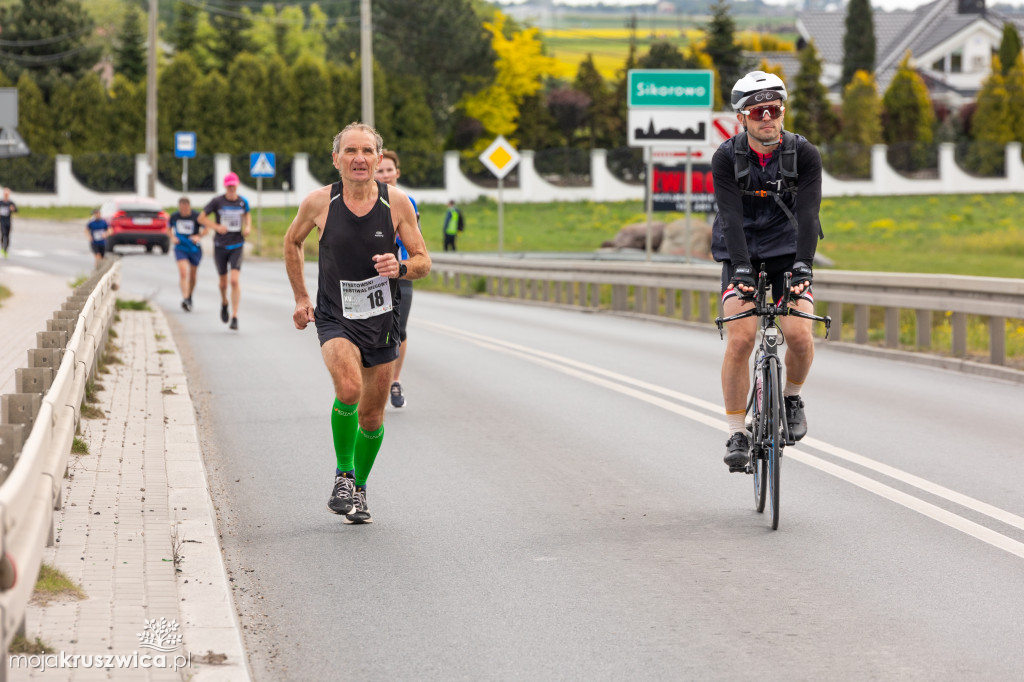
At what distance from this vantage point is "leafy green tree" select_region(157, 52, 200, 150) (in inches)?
2596

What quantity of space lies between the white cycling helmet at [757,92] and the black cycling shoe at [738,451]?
1.59 m

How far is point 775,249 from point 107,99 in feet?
202

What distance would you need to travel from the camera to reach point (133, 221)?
42.4m

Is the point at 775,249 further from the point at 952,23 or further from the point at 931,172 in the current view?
the point at 952,23

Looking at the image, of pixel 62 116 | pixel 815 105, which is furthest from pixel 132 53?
pixel 815 105

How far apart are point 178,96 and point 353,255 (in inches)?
2421

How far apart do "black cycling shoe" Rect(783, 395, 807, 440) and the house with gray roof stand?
10208 centimetres

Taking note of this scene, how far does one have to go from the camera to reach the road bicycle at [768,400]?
282 inches

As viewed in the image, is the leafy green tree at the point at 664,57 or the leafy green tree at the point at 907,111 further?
the leafy green tree at the point at 664,57

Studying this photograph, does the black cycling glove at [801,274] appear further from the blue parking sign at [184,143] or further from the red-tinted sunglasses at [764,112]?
the blue parking sign at [184,143]

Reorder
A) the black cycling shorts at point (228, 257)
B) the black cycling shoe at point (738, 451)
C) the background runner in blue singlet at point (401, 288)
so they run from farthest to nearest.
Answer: the black cycling shorts at point (228, 257)
the background runner in blue singlet at point (401, 288)
the black cycling shoe at point (738, 451)

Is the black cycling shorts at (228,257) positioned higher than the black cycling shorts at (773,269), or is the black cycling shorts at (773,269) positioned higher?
the black cycling shorts at (773,269)

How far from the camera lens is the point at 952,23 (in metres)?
116
